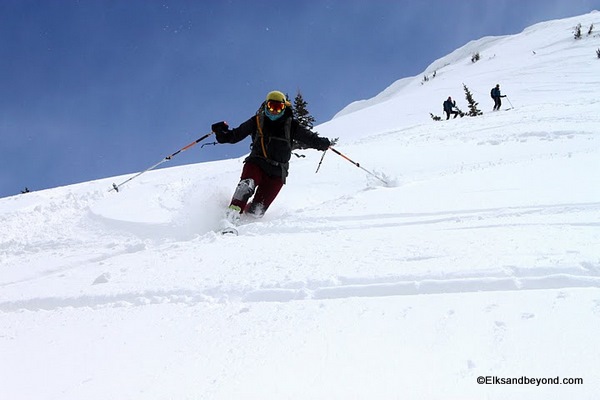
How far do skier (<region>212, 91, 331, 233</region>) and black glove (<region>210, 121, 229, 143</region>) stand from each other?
19 centimetres

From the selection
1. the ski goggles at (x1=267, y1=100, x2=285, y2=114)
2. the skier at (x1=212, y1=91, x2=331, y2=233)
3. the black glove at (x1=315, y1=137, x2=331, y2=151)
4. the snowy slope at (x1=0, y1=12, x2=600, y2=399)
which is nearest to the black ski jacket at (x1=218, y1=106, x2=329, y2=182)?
the skier at (x1=212, y1=91, x2=331, y2=233)

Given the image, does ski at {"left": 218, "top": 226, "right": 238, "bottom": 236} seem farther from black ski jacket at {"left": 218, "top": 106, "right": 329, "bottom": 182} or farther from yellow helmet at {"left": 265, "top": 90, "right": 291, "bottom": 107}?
yellow helmet at {"left": 265, "top": 90, "right": 291, "bottom": 107}

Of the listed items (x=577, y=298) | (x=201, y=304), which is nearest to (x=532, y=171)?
(x=577, y=298)

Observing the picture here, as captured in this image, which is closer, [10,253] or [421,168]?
[10,253]

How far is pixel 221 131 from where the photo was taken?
6.23m

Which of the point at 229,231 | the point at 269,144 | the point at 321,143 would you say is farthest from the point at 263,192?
the point at 229,231

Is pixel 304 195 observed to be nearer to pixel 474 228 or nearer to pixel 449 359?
pixel 474 228

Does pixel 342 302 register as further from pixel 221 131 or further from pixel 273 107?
pixel 221 131

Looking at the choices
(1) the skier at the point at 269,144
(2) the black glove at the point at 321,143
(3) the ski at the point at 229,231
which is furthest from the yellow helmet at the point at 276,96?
(3) the ski at the point at 229,231

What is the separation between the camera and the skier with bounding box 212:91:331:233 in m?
5.76

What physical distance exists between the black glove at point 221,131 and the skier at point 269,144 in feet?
0.61

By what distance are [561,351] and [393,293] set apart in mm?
879

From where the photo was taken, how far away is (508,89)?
21.9 m

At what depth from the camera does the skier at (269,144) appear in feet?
18.9
